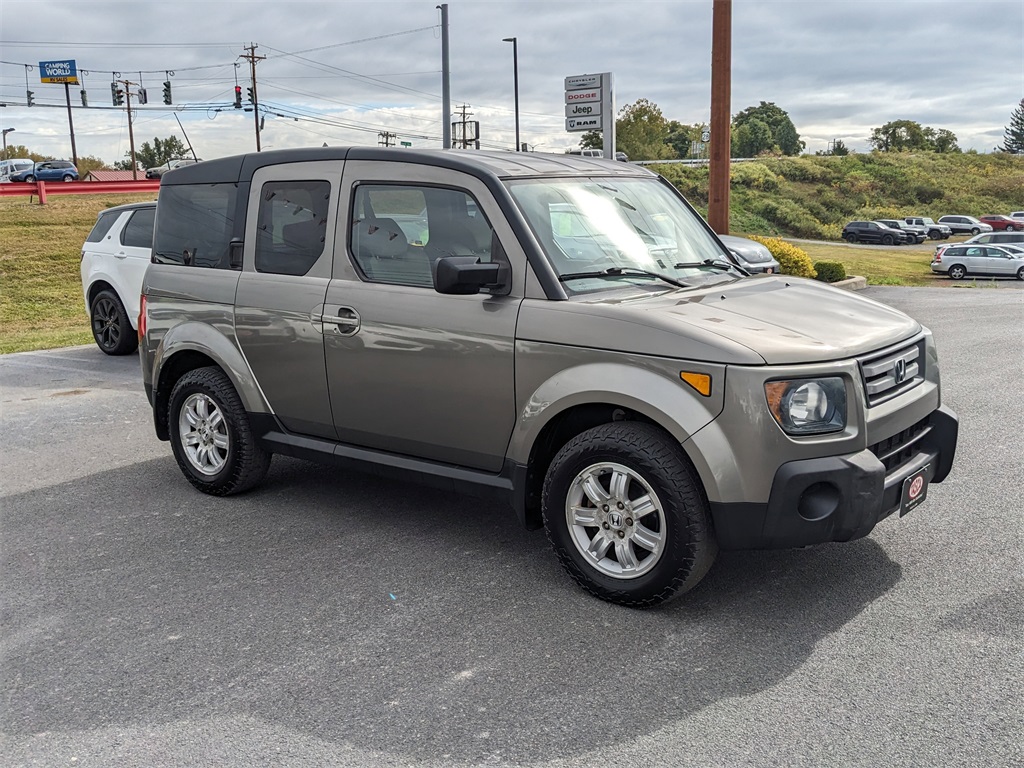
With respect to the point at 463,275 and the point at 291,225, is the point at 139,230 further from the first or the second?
the point at 463,275

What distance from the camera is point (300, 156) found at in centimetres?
554

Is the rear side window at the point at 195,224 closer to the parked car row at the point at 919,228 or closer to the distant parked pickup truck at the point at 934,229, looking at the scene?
the parked car row at the point at 919,228

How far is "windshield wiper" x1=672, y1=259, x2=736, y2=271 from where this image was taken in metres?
5.13

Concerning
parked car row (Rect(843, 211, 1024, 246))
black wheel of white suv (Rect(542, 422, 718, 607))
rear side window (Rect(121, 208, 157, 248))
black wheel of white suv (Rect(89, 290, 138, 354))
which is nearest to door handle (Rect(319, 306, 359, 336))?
black wheel of white suv (Rect(542, 422, 718, 607))

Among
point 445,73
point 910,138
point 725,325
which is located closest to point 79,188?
point 445,73

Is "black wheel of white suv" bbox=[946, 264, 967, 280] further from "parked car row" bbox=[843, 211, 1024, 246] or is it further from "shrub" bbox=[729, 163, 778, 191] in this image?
"shrub" bbox=[729, 163, 778, 191]

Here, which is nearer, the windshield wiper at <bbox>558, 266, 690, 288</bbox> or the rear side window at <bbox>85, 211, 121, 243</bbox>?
the windshield wiper at <bbox>558, 266, 690, 288</bbox>

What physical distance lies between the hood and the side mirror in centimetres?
22

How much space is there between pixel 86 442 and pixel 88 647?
3950 millimetres

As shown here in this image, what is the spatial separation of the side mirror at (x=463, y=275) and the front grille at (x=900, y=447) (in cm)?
176

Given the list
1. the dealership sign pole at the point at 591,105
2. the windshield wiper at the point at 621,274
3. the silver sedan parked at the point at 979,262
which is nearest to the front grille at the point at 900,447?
the windshield wiper at the point at 621,274

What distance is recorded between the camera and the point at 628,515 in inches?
168

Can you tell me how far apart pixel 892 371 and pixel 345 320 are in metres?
2.61

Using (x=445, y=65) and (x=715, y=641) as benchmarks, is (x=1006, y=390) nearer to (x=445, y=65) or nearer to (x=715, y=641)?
(x=715, y=641)
